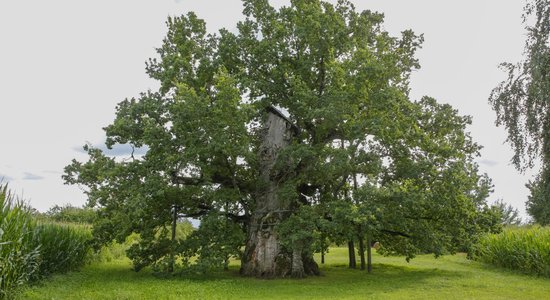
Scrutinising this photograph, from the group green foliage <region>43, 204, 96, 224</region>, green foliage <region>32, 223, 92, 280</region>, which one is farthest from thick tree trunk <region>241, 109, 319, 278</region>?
green foliage <region>43, 204, 96, 224</region>

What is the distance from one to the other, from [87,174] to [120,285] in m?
5.15

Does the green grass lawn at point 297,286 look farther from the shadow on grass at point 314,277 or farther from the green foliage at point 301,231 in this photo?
the green foliage at point 301,231

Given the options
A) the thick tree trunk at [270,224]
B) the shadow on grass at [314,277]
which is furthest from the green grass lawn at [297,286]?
the thick tree trunk at [270,224]

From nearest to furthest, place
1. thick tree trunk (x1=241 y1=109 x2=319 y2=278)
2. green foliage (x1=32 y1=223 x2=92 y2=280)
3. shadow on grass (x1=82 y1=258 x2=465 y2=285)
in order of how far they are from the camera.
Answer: green foliage (x1=32 y1=223 x2=92 y2=280), shadow on grass (x1=82 y1=258 x2=465 y2=285), thick tree trunk (x1=241 y1=109 x2=319 y2=278)

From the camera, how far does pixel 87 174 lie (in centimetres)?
1830

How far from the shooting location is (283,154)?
18.5 m

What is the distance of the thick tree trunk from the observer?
61.3ft

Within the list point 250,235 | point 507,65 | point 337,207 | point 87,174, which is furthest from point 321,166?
point 87,174

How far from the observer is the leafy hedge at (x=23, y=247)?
11.0m

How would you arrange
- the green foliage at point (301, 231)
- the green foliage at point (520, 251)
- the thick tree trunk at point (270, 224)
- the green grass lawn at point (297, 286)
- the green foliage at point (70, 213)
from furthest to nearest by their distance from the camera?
1. the green foliage at point (70, 213)
2. the green foliage at point (520, 251)
3. the thick tree trunk at point (270, 224)
4. the green foliage at point (301, 231)
5. the green grass lawn at point (297, 286)

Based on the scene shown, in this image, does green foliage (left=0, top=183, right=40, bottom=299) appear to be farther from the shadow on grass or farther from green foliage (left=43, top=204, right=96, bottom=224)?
green foliage (left=43, top=204, right=96, bottom=224)

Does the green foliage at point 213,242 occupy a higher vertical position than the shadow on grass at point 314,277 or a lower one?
higher

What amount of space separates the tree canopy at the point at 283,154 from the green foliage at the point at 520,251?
101 inches

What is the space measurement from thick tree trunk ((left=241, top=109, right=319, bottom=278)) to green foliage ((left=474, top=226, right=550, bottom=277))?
945cm
